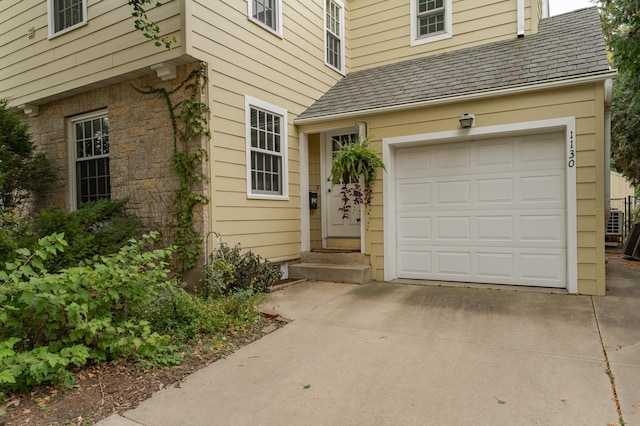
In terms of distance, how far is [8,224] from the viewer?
5238 mm

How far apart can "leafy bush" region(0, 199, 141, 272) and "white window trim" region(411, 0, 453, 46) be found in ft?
20.3

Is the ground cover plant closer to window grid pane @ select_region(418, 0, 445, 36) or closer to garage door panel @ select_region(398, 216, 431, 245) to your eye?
garage door panel @ select_region(398, 216, 431, 245)

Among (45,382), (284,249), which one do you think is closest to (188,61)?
(284,249)

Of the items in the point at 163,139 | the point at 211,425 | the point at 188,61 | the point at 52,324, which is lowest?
the point at 211,425

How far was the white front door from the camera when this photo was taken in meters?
6.99

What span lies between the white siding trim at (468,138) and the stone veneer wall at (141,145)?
2828mm

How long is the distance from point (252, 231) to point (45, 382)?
11.0ft

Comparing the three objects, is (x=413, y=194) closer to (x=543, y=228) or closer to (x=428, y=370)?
(x=543, y=228)

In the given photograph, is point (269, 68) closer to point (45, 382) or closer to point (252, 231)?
point (252, 231)

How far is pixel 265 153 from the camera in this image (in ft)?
20.2

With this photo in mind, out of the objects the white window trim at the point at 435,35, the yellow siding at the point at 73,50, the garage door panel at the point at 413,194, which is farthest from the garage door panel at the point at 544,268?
the yellow siding at the point at 73,50

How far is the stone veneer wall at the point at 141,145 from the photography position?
17.9ft

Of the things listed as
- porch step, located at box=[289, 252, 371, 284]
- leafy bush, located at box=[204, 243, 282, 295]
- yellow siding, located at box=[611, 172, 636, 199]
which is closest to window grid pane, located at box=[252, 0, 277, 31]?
leafy bush, located at box=[204, 243, 282, 295]

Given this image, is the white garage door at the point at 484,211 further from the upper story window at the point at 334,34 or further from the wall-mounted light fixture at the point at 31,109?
the wall-mounted light fixture at the point at 31,109
